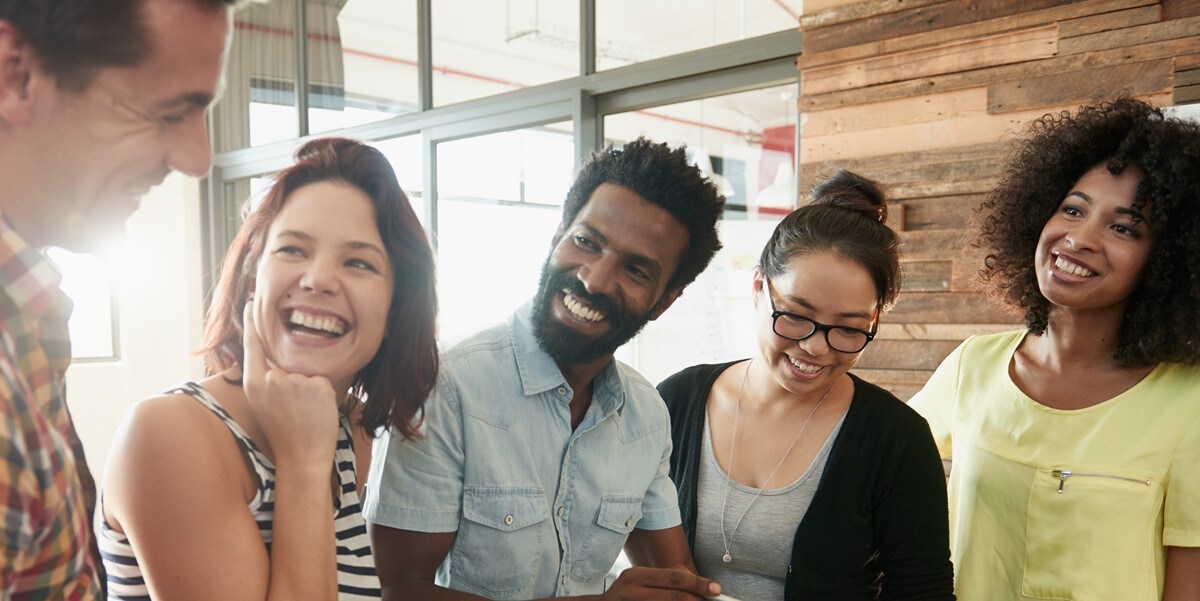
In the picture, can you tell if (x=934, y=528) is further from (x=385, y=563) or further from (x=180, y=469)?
(x=180, y=469)

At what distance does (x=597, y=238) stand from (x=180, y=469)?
82 centimetres

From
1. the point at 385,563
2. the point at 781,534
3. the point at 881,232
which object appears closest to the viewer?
the point at 385,563

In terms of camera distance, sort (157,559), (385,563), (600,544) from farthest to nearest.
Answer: (600,544) → (385,563) → (157,559)

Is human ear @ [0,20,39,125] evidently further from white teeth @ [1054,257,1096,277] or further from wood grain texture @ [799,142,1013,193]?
Answer: wood grain texture @ [799,142,1013,193]

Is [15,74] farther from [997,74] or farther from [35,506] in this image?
[997,74]

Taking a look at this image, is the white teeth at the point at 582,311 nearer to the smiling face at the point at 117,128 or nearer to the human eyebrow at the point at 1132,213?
the smiling face at the point at 117,128

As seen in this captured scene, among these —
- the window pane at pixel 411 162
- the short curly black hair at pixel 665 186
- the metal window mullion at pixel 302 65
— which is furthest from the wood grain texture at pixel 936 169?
the metal window mullion at pixel 302 65

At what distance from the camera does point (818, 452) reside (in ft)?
5.37

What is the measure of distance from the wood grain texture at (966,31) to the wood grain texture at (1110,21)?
0.5 inches

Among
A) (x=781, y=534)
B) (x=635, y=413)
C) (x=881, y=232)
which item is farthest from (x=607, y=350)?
(x=881, y=232)

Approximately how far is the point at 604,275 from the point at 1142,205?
102cm

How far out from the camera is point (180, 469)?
0.96 metres

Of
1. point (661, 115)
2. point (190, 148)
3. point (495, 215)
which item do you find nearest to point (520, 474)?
point (190, 148)

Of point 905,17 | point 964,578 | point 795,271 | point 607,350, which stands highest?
point 905,17
